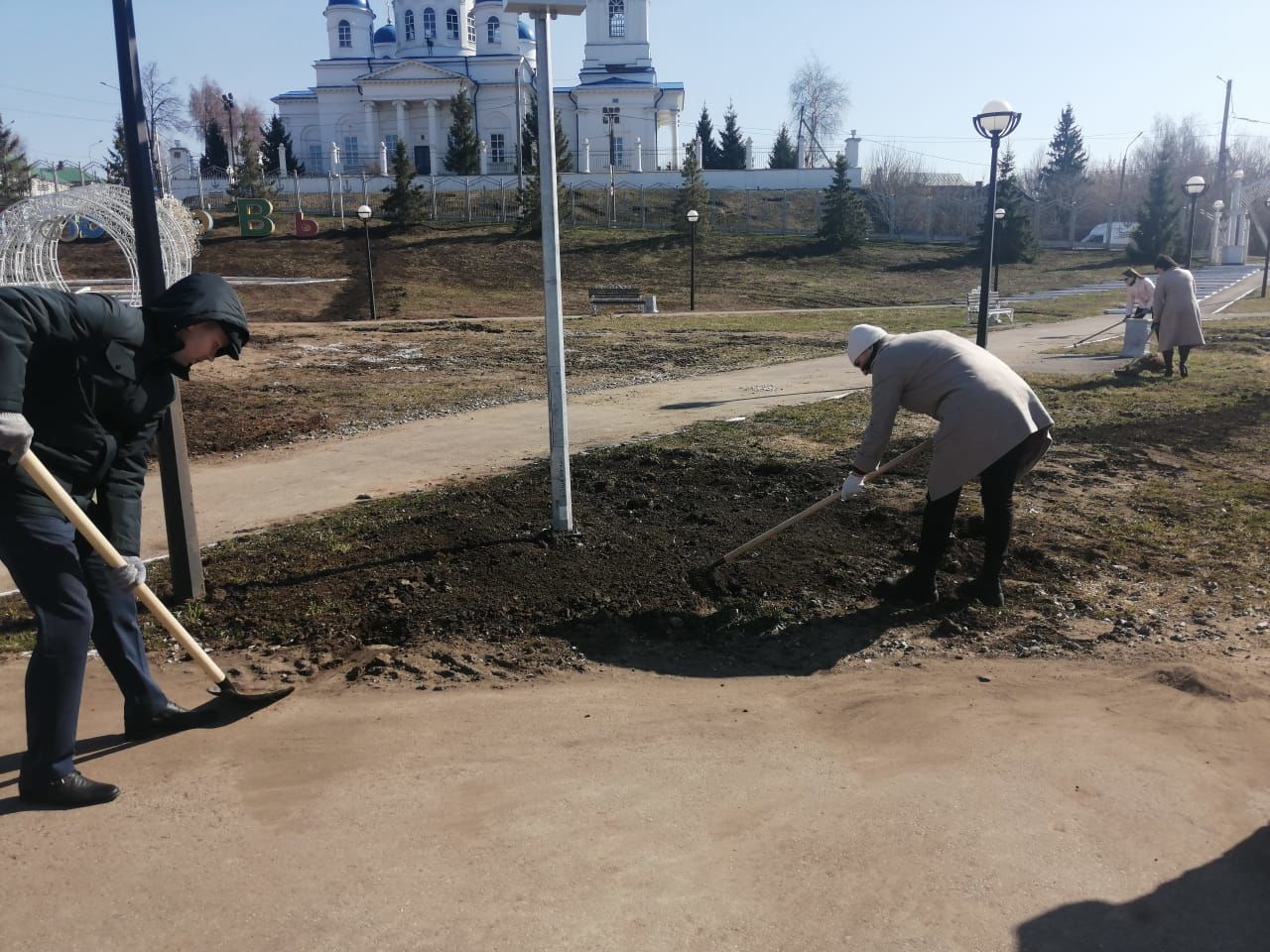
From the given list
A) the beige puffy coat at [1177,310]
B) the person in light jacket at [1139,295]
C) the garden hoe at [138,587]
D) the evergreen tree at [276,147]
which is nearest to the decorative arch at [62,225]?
the garden hoe at [138,587]

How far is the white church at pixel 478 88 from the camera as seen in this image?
60438mm

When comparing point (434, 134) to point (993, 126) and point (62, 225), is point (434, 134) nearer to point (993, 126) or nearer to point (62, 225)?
point (62, 225)

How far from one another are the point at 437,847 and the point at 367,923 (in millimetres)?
360

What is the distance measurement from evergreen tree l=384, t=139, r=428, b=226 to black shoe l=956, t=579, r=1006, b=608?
137 feet

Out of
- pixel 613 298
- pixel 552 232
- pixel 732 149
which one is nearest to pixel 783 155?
pixel 732 149

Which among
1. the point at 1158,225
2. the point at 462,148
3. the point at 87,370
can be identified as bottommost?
the point at 87,370

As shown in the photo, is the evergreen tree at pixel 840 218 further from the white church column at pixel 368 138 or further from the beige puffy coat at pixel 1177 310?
the beige puffy coat at pixel 1177 310

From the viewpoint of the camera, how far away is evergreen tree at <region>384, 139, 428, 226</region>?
43156 mm

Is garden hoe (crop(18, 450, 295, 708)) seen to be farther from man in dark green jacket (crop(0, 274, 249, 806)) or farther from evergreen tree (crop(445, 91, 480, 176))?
evergreen tree (crop(445, 91, 480, 176))

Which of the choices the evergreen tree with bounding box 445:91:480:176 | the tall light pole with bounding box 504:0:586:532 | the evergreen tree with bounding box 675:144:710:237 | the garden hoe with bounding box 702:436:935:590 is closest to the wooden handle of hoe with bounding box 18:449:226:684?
the tall light pole with bounding box 504:0:586:532

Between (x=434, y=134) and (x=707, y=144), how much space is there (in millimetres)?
18283

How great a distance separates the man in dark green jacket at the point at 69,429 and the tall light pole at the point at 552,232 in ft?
7.66

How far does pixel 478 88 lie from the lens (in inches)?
2411

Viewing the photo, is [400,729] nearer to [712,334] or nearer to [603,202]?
[712,334]
